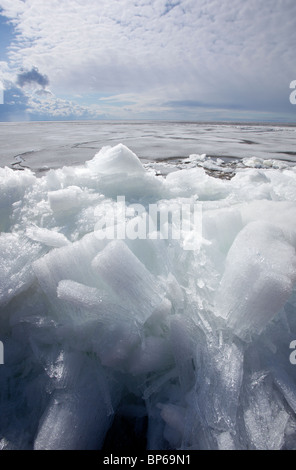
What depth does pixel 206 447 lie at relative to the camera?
74 centimetres

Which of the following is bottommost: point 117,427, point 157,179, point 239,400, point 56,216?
point 117,427

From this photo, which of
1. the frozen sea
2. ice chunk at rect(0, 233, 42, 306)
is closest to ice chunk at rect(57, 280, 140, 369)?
the frozen sea

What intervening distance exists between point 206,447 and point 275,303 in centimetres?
51

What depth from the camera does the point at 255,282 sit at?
0.94 m

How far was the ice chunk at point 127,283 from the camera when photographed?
96 cm

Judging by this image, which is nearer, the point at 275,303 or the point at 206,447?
the point at 206,447

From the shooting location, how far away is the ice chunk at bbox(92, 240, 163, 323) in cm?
96

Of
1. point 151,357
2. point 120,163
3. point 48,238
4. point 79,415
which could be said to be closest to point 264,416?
point 151,357

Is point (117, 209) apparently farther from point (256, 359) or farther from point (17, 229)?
point (256, 359)

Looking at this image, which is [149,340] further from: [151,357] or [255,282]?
[255,282]

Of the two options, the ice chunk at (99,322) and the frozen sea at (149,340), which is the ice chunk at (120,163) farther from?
the ice chunk at (99,322)

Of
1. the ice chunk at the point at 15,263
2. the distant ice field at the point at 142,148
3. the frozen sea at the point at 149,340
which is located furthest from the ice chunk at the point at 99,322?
the distant ice field at the point at 142,148

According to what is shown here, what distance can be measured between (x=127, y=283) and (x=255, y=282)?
0.49m
